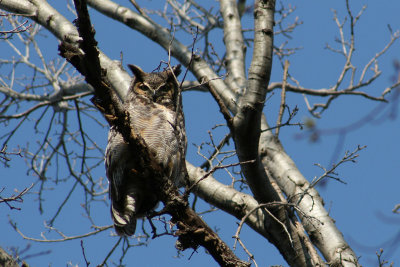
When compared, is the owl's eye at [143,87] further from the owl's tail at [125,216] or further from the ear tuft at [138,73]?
the owl's tail at [125,216]

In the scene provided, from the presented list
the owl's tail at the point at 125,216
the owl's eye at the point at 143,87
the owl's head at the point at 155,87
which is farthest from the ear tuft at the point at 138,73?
the owl's tail at the point at 125,216

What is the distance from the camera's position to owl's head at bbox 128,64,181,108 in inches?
157

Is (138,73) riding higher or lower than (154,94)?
higher

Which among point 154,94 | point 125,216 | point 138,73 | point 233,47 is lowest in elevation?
point 125,216

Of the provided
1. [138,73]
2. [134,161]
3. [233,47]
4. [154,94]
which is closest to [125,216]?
[134,161]

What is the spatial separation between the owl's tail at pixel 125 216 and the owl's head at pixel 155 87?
3.17 ft

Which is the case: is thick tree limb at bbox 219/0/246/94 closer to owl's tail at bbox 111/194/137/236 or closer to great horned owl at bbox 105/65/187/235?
great horned owl at bbox 105/65/187/235

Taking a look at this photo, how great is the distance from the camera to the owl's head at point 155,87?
3.99m

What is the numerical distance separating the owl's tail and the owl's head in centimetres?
97

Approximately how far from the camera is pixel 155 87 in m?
4.02

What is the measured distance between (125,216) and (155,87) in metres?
1.20

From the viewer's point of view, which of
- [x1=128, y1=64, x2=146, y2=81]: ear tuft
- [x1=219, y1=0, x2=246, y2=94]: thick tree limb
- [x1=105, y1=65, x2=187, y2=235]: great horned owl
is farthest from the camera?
[x1=219, y1=0, x2=246, y2=94]: thick tree limb

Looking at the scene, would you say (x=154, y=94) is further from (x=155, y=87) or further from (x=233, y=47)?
(x=233, y=47)

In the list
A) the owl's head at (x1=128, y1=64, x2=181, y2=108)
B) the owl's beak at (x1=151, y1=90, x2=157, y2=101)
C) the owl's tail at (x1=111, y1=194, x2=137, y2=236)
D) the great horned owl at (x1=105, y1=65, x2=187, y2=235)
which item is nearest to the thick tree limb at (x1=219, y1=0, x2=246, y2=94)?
the owl's head at (x1=128, y1=64, x2=181, y2=108)
